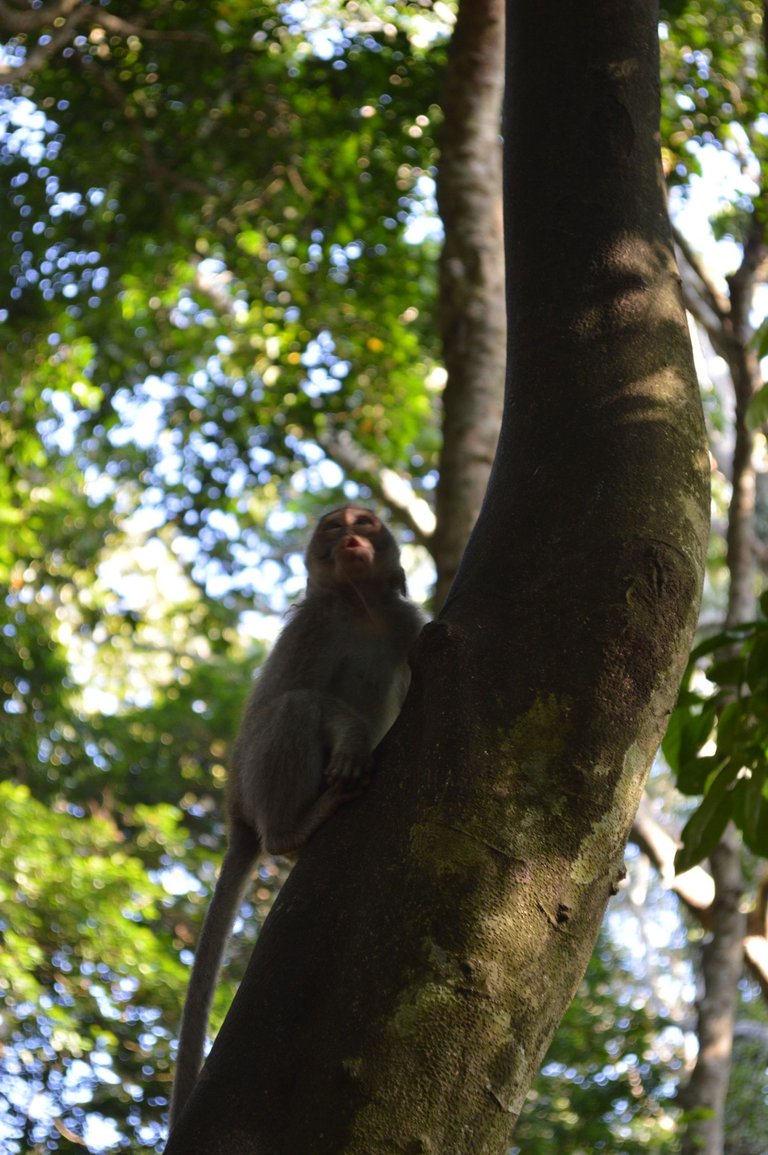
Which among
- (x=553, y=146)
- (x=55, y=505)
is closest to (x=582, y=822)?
(x=553, y=146)

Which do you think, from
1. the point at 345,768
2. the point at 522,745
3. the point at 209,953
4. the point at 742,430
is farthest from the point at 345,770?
the point at 742,430

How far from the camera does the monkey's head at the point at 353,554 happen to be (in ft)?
12.4

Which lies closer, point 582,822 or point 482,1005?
point 482,1005

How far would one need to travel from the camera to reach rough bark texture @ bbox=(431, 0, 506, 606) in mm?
3977

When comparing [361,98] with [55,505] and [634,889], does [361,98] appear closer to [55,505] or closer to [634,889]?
→ [55,505]

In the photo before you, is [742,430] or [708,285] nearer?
[742,430]

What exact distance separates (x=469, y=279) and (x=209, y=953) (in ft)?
8.16

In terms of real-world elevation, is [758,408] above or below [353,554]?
above

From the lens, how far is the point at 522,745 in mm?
1482

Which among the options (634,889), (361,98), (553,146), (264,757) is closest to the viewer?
(553,146)

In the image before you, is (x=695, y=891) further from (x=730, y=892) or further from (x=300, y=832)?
(x=300, y=832)

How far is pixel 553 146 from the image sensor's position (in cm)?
197

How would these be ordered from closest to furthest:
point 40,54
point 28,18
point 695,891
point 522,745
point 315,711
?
point 522,745, point 315,711, point 40,54, point 28,18, point 695,891

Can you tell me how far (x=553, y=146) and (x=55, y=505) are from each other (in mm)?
9186
